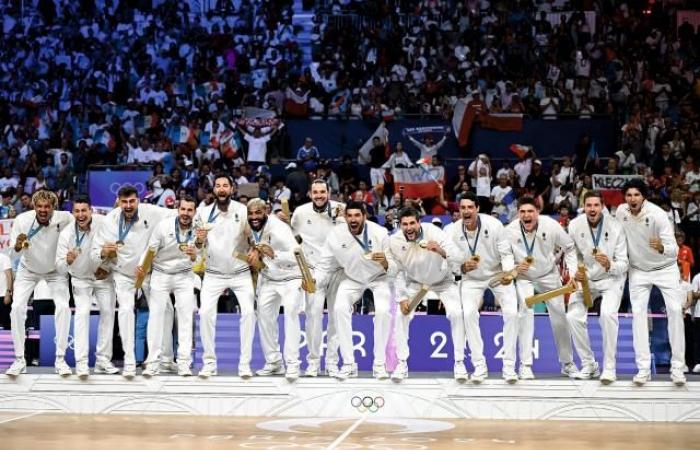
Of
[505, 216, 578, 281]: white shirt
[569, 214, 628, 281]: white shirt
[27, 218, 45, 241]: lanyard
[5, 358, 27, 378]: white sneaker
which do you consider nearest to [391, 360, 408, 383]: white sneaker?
[505, 216, 578, 281]: white shirt

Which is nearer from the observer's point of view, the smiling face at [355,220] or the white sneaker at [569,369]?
the smiling face at [355,220]

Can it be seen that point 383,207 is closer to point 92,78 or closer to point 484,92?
point 484,92

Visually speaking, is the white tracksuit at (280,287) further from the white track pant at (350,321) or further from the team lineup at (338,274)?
the white track pant at (350,321)

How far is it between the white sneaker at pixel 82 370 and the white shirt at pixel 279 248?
278 cm

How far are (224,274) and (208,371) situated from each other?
131cm

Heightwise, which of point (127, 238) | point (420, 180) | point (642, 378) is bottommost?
point (642, 378)

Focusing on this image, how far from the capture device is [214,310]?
618 inches

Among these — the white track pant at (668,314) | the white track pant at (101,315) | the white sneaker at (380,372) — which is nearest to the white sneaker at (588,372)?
the white track pant at (668,314)

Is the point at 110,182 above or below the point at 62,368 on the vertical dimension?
above

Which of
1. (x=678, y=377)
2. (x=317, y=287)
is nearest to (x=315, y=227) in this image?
(x=317, y=287)

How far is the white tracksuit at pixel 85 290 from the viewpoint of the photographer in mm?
15891

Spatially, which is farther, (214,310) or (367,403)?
(214,310)

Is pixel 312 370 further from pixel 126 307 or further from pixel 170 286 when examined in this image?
pixel 126 307

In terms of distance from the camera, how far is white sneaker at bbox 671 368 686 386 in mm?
14820
